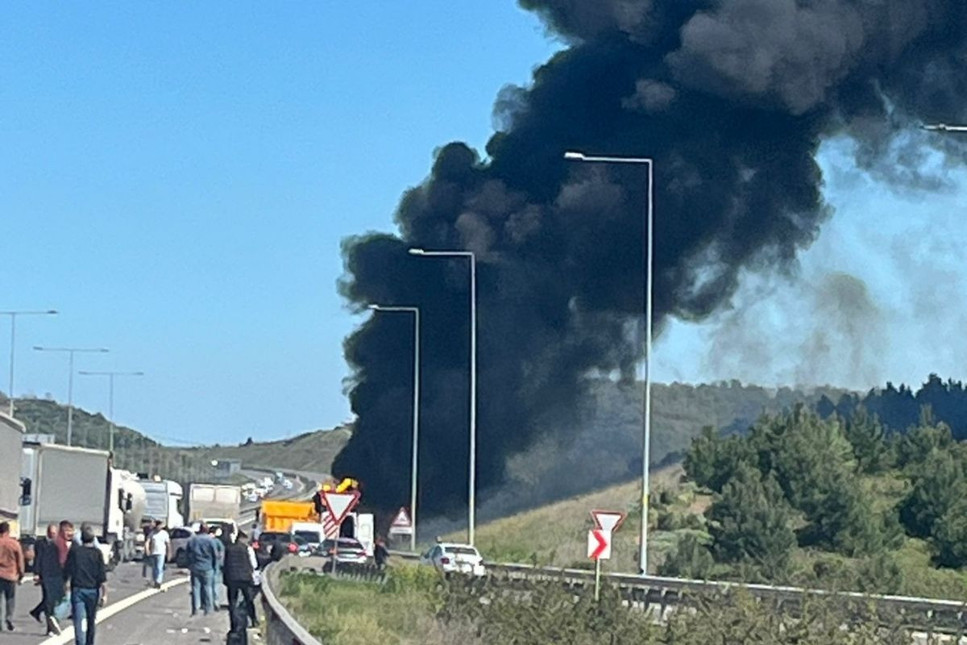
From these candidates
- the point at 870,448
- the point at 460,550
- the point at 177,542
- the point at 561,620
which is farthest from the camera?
the point at 870,448

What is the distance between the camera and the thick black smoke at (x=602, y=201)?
58.3 m

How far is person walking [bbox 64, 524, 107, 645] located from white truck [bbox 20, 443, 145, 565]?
18358 mm

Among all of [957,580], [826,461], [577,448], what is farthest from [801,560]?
[577,448]

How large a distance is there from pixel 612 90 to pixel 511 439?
1267cm

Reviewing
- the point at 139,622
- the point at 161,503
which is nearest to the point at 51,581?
the point at 139,622

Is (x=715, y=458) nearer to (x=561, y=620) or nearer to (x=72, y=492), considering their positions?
(x=72, y=492)

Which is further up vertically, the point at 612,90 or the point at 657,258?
the point at 612,90

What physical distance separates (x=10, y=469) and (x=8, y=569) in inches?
525

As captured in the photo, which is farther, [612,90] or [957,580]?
[612,90]

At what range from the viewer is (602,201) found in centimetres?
6078

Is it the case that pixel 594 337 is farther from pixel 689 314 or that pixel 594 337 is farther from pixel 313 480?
pixel 313 480

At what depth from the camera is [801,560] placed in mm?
43094

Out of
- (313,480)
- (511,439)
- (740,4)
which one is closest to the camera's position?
(740,4)

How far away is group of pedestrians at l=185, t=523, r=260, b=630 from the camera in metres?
23.2
